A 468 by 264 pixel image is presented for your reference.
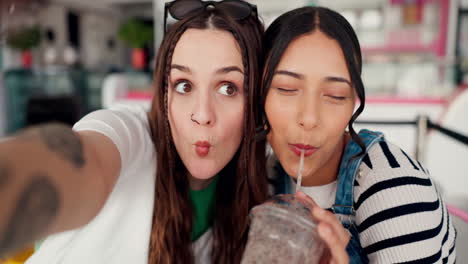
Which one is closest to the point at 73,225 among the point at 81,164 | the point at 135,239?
the point at 81,164

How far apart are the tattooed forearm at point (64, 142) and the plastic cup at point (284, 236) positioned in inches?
11.8

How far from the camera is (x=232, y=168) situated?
1.10 meters

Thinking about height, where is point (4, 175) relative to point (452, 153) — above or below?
above

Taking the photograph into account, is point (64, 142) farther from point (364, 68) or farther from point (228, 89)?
point (364, 68)

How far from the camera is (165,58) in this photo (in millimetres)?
938

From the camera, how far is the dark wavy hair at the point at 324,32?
0.82m

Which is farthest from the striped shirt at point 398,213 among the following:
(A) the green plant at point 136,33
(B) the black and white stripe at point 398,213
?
(A) the green plant at point 136,33

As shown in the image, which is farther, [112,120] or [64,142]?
[112,120]

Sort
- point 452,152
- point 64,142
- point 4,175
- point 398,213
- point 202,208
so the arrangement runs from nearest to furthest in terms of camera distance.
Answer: point 4,175
point 64,142
point 398,213
point 202,208
point 452,152

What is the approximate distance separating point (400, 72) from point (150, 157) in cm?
530

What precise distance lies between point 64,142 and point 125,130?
0.32m

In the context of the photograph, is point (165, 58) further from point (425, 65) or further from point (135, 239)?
point (425, 65)

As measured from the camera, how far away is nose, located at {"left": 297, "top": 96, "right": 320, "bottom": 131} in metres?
0.79

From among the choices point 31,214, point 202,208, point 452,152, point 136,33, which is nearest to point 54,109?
point 202,208
